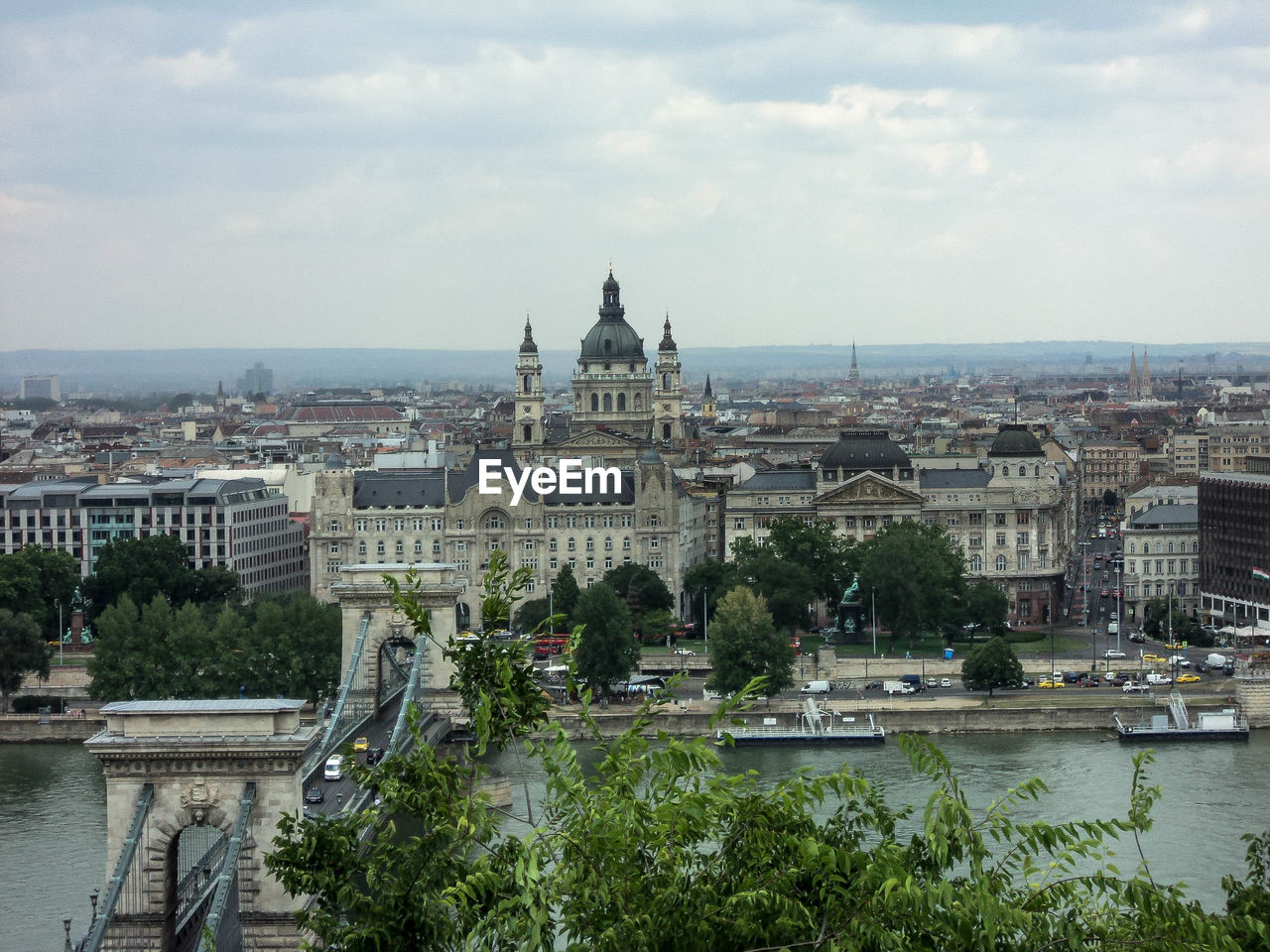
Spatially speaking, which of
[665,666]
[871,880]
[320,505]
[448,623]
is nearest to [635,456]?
[320,505]

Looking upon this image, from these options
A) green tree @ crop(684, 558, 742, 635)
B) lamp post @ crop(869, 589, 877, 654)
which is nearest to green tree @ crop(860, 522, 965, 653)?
lamp post @ crop(869, 589, 877, 654)

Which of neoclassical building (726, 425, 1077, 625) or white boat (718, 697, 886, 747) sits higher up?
neoclassical building (726, 425, 1077, 625)

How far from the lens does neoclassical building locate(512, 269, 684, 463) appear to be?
3349 inches

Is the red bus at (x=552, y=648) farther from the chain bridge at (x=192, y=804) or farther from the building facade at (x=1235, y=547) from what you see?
the chain bridge at (x=192, y=804)

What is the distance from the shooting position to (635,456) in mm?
79562

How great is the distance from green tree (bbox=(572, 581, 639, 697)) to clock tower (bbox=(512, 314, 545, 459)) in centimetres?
2812

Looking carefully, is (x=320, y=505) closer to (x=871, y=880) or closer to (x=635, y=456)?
(x=635, y=456)

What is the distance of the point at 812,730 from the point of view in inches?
1874

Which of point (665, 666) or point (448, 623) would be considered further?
point (665, 666)

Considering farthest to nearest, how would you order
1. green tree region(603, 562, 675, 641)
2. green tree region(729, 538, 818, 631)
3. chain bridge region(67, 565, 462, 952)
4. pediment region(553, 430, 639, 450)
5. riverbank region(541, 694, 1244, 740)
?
1. pediment region(553, 430, 639, 450)
2. green tree region(603, 562, 675, 641)
3. green tree region(729, 538, 818, 631)
4. riverbank region(541, 694, 1244, 740)
5. chain bridge region(67, 565, 462, 952)

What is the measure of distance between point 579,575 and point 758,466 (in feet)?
68.3

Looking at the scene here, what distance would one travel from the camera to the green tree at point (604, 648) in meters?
51.3

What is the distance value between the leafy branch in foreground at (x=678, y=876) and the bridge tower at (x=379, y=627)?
930 inches

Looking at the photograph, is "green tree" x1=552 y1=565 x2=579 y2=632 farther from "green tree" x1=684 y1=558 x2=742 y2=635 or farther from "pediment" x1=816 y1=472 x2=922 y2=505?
"pediment" x1=816 y1=472 x2=922 y2=505
